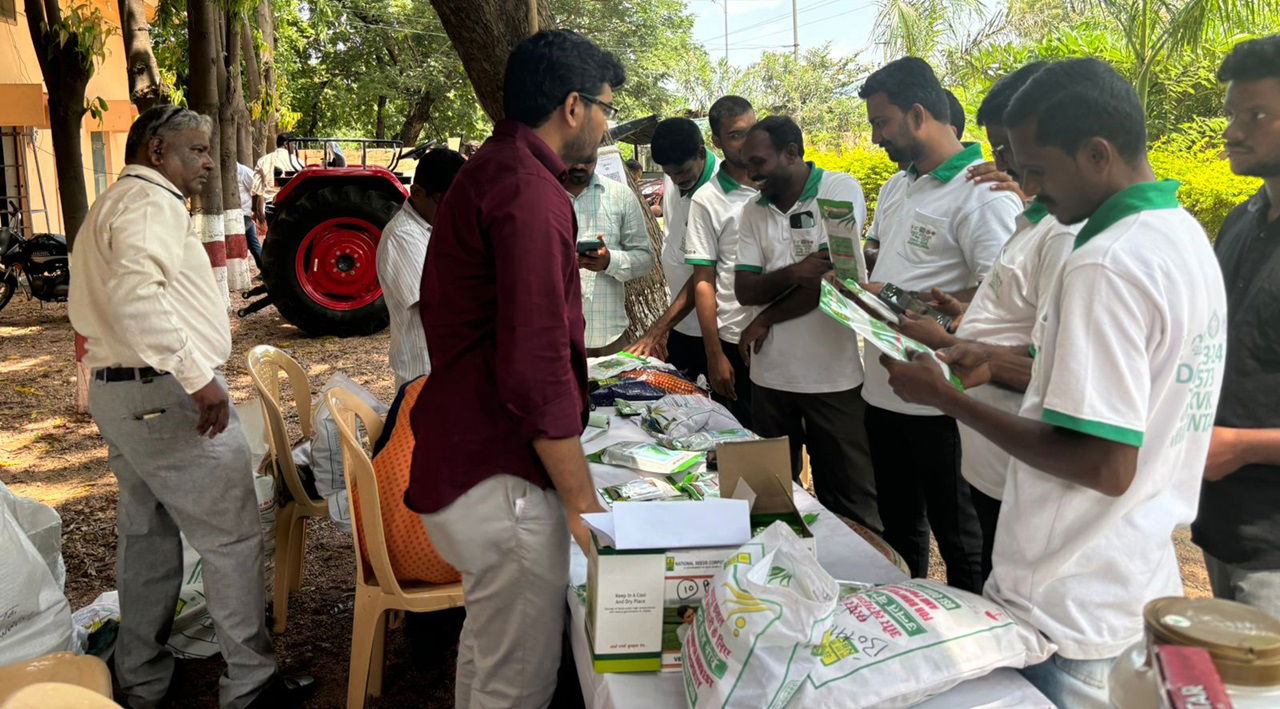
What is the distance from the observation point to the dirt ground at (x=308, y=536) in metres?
3.20

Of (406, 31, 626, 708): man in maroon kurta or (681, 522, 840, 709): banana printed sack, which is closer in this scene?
(681, 522, 840, 709): banana printed sack

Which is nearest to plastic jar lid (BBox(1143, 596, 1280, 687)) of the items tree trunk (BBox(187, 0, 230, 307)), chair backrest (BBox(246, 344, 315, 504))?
chair backrest (BBox(246, 344, 315, 504))

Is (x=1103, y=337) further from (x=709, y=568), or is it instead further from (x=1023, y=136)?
(x=709, y=568)

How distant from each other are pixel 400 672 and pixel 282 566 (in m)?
0.74

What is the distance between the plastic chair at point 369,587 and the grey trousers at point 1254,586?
1927mm

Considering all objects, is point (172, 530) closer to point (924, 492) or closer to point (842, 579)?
point (842, 579)

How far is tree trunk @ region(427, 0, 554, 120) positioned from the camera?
429 centimetres

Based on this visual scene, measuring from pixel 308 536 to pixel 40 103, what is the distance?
8349 mm

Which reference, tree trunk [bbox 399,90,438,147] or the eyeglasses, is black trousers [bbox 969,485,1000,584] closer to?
the eyeglasses

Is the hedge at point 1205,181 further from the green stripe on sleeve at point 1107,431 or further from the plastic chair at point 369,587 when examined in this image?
the green stripe on sleeve at point 1107,431

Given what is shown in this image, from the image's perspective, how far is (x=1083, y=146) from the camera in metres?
1.48

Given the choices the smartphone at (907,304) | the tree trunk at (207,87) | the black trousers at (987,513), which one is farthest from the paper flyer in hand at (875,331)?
the tree trunk at (207,87)

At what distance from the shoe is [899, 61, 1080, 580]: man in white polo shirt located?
216 cm

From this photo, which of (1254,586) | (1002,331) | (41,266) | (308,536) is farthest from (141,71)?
(1254,586)
